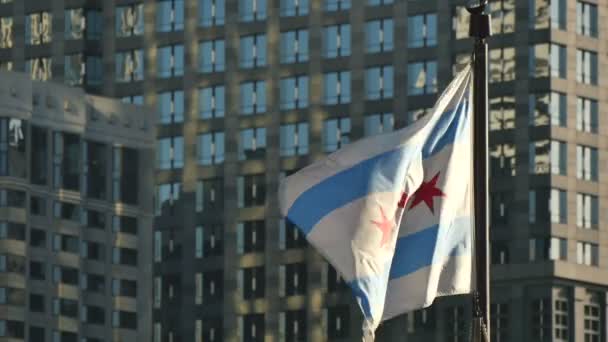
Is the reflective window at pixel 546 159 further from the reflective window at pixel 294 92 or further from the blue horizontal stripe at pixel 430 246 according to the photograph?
the blue horizontal stripe at pixel 430 246

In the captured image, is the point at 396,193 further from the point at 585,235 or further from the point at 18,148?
the point at 18,148

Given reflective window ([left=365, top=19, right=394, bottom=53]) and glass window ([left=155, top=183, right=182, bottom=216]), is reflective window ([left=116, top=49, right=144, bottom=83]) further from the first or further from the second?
reflective window ([left=365, top=19, right=394, bottom=53])

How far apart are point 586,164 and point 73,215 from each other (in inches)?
1487

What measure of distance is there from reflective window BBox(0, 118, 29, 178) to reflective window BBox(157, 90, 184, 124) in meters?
10.8

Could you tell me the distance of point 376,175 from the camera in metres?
25.9

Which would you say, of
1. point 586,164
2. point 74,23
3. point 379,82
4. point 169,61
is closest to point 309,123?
point 379,82

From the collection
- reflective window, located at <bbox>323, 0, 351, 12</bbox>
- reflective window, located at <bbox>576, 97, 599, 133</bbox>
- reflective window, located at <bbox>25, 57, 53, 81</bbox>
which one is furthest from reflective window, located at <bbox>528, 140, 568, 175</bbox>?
reflective window, located at <bbox>25, 57, 53, 81</bbox>

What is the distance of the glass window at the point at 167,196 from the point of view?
177m

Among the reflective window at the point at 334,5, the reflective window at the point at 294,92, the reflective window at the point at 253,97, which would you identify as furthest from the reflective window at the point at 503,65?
the reflective window at the point at 253,97

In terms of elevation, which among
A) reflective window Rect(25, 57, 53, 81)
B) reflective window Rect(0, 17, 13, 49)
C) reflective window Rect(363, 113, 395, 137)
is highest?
reflective window Rect(0, 17, 13, 49)

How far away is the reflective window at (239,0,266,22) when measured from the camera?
17850cm

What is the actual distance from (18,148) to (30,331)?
12779 millimetres

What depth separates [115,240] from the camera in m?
181

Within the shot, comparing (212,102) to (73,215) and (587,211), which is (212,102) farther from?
(587,211)
